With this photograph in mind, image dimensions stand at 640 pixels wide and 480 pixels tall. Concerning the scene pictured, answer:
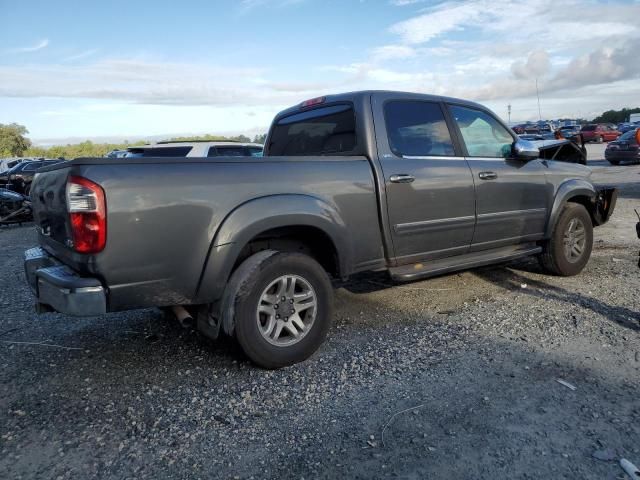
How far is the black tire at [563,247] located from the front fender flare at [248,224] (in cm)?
306

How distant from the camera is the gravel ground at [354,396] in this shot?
259 centimetres

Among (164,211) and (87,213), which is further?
(164,211)

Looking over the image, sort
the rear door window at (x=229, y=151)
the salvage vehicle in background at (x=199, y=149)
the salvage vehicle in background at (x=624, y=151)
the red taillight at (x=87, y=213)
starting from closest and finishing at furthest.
A: the red taillight at (x=87, y=213) < the salvage vehicle in background at (x=199, y=149) < the rear door window at (x=229, y=151) < the salvage vehicle in background at (x=624, y=151)

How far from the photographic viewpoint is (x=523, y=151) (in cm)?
504

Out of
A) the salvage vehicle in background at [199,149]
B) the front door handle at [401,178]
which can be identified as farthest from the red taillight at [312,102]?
the salvage vehicle in background at [199,149]

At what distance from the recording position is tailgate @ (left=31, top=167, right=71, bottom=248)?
3127mm

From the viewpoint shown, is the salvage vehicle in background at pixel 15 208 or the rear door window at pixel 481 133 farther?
the salvage vehicle in background at pixel 15 208

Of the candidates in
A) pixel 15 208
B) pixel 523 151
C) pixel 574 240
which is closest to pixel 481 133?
pixel 523 151

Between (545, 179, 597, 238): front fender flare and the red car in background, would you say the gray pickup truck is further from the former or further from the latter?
the red car in background

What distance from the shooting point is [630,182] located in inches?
592

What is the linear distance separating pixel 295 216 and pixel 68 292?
147 cm

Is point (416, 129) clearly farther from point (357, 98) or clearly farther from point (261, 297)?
point (261, 297)

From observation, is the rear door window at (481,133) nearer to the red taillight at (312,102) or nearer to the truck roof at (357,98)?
the truck roof at (357,98)

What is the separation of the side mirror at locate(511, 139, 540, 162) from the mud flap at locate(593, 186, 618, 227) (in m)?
1.55
